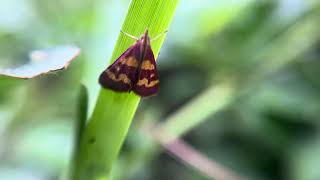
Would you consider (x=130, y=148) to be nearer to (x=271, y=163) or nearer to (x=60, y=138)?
(x=60, y=138)

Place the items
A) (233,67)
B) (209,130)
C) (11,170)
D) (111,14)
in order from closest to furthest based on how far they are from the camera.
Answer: (11,170), (111,14), (233,67), (209,130)

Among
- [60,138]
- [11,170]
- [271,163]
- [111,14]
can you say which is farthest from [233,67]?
[11,170]

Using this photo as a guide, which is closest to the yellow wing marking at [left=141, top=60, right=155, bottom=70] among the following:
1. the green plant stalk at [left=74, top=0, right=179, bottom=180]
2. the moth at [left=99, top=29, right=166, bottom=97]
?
the moth at [left=99, top=29, right=166, bottom=97]

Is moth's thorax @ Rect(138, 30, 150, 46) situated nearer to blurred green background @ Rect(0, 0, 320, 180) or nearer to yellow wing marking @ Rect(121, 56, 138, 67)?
yellow wing marking @ Rect(121, 56, 138, 67)

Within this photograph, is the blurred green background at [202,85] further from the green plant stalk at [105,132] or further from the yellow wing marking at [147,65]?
the green plant stalk at [105,132]

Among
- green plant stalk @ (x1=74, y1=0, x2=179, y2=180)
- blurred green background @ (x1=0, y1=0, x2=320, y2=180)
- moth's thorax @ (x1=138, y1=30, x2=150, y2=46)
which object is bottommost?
blurred green background @ (x1=0, y1=0, x2=320, y2=180)

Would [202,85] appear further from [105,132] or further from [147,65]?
[105,132]

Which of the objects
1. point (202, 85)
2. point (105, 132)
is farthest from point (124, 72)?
point (202, 85)
